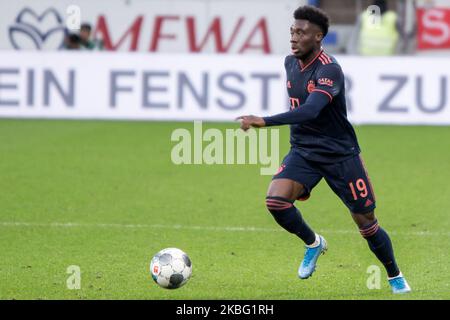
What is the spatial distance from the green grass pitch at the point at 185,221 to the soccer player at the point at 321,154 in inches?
18.3

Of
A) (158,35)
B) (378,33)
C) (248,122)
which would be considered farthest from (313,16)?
(158,35)

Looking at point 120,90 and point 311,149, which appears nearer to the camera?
point 311,149

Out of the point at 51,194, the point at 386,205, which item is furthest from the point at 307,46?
the point at 51,194

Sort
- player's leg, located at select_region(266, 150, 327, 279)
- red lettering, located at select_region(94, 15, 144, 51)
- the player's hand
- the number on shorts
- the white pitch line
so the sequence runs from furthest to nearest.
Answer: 1. red lettering, located at select_region(94, 15, 144, 51)
2. the white pitch line
3. player's leg, located at select_region(266, 150, 327, 279)
4. the number on shorts
5. the player's hand

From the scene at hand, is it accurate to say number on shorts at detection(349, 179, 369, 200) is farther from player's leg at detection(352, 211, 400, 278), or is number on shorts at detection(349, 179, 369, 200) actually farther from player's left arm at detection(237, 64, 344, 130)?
player's left arm at detection(237, 64, 344, 130)

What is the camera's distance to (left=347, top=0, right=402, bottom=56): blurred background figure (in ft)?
73.8

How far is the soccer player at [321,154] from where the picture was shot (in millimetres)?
7625

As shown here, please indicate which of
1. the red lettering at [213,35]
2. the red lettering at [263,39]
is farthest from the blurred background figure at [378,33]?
the red lettering at [213,35]

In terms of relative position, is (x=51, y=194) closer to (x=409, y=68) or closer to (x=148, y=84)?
(x=148, y=84)

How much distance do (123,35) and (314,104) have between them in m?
17.9

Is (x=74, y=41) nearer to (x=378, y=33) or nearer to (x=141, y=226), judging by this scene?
(x=378, y=33)

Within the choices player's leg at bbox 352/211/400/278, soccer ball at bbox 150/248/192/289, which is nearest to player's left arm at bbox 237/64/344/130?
player's leg at bbox 352/211/400/278
